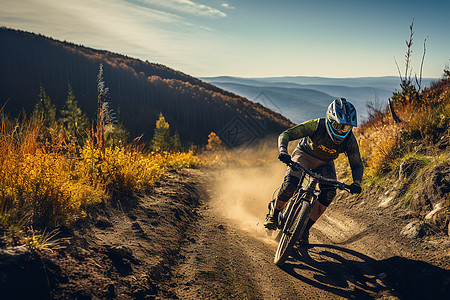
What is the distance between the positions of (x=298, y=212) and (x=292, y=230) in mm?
347

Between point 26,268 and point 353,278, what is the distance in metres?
4.40

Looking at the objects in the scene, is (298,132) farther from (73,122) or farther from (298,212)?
(73,122)

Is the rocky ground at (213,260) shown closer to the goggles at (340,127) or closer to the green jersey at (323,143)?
the green jersey at (323,143)

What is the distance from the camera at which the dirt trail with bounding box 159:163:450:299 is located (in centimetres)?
375

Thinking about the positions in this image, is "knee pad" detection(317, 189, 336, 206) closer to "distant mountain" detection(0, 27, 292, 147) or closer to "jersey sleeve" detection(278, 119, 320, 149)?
"jersey sleeve" detection(278, 119, 320, 149)

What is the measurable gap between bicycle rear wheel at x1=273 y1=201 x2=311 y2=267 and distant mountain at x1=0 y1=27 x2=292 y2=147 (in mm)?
59046

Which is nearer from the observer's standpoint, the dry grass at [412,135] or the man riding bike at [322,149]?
the man riding bike at [322,149]

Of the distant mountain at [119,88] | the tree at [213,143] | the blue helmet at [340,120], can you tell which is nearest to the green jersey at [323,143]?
the blue helmet at [340,120]

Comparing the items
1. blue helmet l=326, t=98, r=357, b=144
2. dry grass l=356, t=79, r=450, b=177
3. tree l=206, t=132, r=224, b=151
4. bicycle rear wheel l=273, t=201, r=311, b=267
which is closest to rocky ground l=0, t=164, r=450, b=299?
bicycle rear wheel l=273, t=201, r=311, b=267

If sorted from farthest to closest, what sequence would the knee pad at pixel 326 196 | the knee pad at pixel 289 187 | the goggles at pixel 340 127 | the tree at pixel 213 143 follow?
the tree at pixel 213 143
the knee pad at pixel 289 187
the knee pad at pixel 326 196
the goggles at pixel 340 127

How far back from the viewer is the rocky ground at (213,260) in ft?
9.59

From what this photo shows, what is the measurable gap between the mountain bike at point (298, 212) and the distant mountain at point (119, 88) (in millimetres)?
58937

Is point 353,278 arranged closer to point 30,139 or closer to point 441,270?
point 441,270

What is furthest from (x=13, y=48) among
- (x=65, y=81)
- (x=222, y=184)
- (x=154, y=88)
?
(x=222, y=184)
